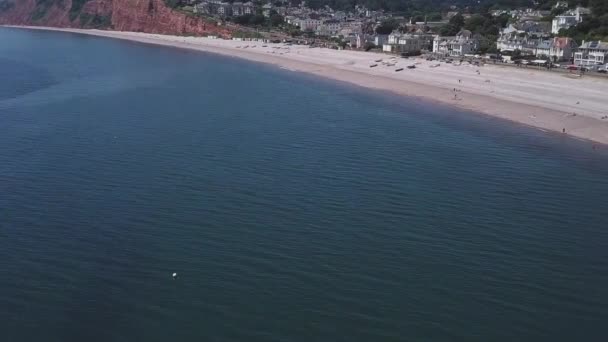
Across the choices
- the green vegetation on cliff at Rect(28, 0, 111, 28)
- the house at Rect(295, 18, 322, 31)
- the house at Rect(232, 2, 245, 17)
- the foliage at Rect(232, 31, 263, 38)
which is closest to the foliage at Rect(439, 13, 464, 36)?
the house at Rect(295, 18, 322, 31)

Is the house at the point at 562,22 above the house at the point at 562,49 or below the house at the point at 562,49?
above

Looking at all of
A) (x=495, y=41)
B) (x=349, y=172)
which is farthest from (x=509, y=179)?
(x=495, y=41)

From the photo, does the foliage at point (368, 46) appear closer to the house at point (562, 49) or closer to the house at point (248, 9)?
the house at point (562, 49)

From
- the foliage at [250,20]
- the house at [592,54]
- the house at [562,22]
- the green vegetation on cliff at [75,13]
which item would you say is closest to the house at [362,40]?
the house at [562,22]

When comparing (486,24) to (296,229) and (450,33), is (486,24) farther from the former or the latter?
(296,229)

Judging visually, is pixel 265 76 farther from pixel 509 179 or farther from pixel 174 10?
pixel 174 10

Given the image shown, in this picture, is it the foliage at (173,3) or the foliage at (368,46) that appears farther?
the foliage at (173,3)

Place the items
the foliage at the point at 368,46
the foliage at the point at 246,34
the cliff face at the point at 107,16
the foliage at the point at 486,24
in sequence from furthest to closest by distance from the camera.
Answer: the cliff face at the point at 107,16 < the foliage at the point at 246,34 < the foliage at the point at 368,46 < the foliage at the point at 486,24

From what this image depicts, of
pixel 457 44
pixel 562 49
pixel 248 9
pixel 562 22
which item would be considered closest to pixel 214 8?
pixel 248 9
